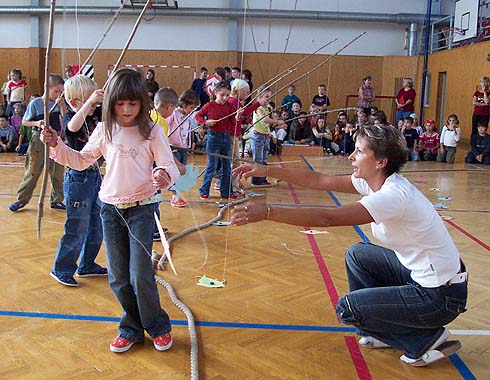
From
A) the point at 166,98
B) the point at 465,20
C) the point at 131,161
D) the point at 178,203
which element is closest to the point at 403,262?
the point at 131,161

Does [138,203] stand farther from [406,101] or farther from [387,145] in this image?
[406,101]

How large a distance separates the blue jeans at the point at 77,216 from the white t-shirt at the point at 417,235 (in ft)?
4.61

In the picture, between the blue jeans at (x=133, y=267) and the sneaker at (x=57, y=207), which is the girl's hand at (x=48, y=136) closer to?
the blue jeans at (x=133, y=267)

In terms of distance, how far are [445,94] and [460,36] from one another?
3.85 feet

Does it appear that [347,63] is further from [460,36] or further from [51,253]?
[51,253]

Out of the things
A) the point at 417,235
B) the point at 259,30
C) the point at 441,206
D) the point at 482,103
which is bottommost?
the point at 441,206

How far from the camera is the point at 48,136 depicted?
78.3 inches

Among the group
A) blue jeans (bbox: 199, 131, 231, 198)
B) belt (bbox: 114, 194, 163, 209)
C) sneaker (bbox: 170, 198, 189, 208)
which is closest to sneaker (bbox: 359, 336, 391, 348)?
belt (bbox: 114, 194, 163, 209)

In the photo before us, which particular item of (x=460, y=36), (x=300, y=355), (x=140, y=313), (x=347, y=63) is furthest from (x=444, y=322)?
(x=347, y=63)

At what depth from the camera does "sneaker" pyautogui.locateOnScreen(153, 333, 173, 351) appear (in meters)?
2.12

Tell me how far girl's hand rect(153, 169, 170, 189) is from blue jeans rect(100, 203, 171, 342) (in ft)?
0.63

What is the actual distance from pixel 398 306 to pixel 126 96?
4.00 feet

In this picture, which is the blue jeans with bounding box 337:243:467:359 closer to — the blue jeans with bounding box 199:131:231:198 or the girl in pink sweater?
the girl in pink sweater

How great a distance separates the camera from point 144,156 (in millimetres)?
2078
